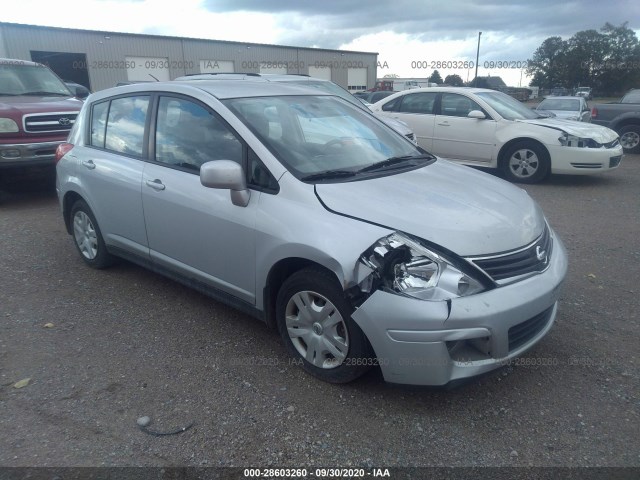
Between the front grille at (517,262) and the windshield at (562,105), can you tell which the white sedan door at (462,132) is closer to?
the front grille at (517,262)

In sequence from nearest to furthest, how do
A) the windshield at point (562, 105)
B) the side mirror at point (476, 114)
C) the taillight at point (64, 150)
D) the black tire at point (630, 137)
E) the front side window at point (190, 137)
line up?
the front side window at point (190, 137) → the taillight at point (64, 150) → the side mirror at point (476, 114) → the black tire at point (630, 137) → the windshield at point (562, 105)

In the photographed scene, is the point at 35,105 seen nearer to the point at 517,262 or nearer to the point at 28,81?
the point at 28,81

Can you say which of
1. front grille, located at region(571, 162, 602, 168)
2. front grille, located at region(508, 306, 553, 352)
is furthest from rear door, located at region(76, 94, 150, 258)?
front grille, located at region(571, 162, 602, 168)

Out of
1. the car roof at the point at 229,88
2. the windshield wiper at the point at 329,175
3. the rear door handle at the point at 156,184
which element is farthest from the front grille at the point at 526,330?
the rear door handle at the point at 156,184

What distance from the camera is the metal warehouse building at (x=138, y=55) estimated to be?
88.5 ft

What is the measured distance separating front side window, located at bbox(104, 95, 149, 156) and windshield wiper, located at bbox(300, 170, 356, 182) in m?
1.64

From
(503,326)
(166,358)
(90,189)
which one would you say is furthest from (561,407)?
(90,189)

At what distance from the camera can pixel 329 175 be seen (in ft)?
10.8

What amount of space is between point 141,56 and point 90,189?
100ft

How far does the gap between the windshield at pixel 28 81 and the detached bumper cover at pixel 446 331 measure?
26.6 ft

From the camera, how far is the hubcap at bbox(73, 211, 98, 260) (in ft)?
16.0

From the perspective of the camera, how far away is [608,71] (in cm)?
5138

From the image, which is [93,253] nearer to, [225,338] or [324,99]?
[225,338]

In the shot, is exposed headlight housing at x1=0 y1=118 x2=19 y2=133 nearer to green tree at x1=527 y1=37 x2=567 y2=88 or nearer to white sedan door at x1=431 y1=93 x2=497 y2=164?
white sedan door at x1=431 y1=93 x2=497 y2=164
